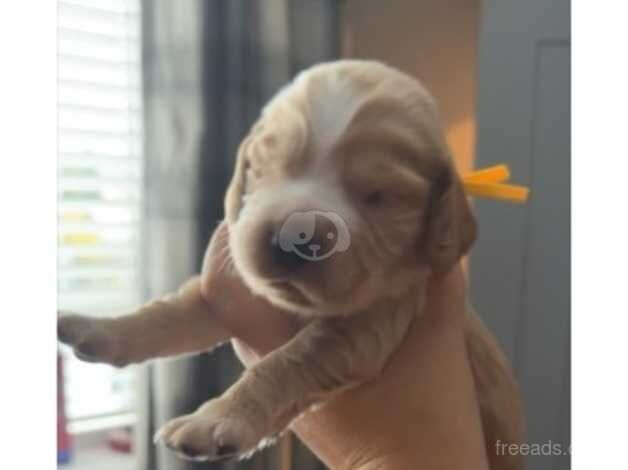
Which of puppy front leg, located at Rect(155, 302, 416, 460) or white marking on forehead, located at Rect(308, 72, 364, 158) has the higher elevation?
white marking on forehead, located at Rect(308, 72, 364, 158)

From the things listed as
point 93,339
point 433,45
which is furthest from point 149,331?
point 433,45

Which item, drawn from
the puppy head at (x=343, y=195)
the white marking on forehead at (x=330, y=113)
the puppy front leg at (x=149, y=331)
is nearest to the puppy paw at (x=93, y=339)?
the puppy front leg at (x=149, y=331)

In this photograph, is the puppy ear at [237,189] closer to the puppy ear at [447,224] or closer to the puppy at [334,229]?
the puppy at [334,229]

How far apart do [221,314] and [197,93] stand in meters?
0.20

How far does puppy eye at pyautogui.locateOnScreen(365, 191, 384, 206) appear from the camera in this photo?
53 centimetres

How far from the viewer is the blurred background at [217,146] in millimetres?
591

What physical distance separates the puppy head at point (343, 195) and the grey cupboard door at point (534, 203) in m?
0.11

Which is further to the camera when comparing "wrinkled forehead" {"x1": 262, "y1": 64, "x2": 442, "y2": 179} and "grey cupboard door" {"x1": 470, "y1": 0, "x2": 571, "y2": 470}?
"grey cupboard door" {"x1": 470, "y1": 0, "x2": 571, "y2": 470}

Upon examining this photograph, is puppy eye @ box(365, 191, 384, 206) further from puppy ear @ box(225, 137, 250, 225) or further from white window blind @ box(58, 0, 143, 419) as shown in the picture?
white window blind @ box(58, 0, 143, 419)

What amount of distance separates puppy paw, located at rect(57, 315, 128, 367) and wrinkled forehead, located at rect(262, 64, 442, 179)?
200mm

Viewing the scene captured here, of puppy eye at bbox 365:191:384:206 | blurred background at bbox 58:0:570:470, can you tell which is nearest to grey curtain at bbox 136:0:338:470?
blurred background at bbox 58:0:570:470

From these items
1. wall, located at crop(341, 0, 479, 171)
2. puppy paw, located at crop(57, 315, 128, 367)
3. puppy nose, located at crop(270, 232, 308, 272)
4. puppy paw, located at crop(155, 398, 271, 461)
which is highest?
wall, located at crop(341, 0, 479, 171)
